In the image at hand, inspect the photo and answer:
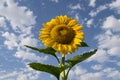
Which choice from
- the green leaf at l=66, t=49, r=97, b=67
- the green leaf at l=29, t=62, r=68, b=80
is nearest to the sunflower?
the green leaf at l=66, t=49, r=97, b=67

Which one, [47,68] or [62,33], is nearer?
[47,68]

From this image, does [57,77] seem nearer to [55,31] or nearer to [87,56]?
[87,56]

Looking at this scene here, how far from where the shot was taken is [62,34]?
7.14 m

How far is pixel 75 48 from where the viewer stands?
6746 millimetres

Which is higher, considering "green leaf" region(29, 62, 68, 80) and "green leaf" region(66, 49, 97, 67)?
"green leaf" region(66, 49, 97, 67)

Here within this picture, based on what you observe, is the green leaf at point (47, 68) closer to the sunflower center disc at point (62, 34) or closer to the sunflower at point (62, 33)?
the sunflower at point (62, 33)

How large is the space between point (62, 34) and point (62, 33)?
0.10ft

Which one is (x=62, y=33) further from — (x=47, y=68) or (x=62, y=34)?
(x=47, y=68)

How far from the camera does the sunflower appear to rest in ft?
22.2

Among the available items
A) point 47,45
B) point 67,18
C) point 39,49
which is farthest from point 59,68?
point 67,18

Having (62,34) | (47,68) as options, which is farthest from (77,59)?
(62,34)

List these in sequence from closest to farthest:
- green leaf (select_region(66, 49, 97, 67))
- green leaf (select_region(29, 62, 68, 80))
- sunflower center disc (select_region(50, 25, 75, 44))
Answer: green leaf (select_region(29, 62, 68, 80)), green leaf (select_region(66, 49, 97, 67)), sunflower center disc (select_region(50, 25, 75, 44))

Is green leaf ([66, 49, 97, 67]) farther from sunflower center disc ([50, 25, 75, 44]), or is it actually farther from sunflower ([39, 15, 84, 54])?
sunflower center disc ([50, 25, 75, 44])

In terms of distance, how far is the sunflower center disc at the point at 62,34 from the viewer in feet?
23.4
